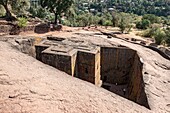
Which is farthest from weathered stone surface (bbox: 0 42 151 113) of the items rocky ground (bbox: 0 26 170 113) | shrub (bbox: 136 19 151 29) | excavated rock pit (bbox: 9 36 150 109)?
shrub (bbox: 136 19 151 29)

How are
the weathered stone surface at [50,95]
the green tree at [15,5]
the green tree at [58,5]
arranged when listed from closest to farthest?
1. the weathered stone surface at [50,95]
2. the green tree at [15,5]
3. the green tree at [58,5]

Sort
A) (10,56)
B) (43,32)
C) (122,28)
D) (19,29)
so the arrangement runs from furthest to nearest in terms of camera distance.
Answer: (122,28)
(43,32)
(19,29)
(10,56)

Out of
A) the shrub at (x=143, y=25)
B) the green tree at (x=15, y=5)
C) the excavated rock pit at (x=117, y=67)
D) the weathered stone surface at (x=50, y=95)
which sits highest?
the green tree at (x=15, y=5)

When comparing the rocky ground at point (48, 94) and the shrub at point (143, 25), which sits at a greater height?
the shrub at point (143, 25)

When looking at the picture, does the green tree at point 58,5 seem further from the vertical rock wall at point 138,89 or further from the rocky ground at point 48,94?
the rocky ground at point 48,94

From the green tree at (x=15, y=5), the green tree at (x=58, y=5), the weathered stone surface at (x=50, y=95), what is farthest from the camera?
the green tree at (x=58, y=5)

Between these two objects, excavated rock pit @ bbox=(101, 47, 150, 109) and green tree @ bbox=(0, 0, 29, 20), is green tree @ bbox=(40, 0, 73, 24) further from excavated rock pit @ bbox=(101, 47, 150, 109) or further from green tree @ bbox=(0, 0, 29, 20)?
excavated rock pit @ bbox=(101, 47, 150, 109)

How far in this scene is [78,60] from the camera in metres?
13.6

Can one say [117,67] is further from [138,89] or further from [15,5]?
[15,5]

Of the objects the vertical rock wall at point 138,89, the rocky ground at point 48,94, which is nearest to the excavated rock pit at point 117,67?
the vertical rock wall at point 138,89

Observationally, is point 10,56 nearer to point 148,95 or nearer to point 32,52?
point 148,95

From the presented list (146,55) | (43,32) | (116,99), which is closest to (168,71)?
(146,55)

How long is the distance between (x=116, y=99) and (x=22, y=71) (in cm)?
284

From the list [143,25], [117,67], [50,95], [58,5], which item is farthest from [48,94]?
[143,25]
